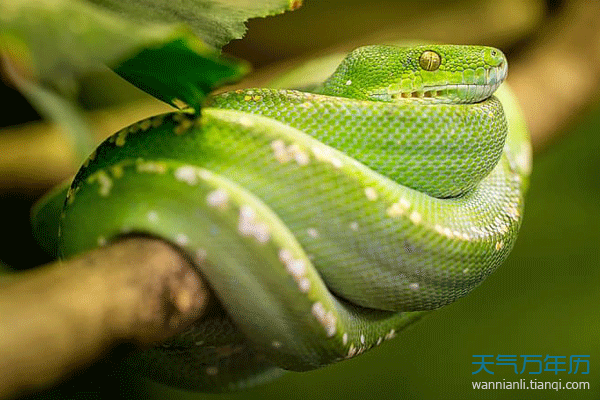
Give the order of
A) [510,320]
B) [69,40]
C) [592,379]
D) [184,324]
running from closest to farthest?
1. [69,40]
2. [184,324]
3. [592,379]
4. [510,320]

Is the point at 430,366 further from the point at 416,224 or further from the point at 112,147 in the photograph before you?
the point at 112,147

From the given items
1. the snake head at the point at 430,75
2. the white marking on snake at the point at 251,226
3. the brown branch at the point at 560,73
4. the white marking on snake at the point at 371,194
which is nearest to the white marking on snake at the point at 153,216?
the white marking on snake at the point at 251,226

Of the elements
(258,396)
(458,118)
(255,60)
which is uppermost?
(458,118)

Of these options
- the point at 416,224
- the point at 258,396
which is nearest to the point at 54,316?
the point at 416,224

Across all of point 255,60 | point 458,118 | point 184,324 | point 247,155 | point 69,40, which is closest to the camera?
point 69,40

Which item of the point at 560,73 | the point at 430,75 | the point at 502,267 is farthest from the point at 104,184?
the point at 502,267

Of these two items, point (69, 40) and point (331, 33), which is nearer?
point (69, 40)

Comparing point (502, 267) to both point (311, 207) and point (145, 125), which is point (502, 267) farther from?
point (145, 125)
